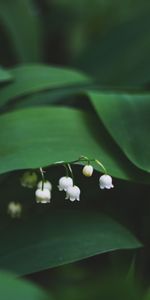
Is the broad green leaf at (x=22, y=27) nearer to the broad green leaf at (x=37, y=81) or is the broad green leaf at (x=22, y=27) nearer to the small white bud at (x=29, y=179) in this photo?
the broad green leaf at (x=37, y=81)

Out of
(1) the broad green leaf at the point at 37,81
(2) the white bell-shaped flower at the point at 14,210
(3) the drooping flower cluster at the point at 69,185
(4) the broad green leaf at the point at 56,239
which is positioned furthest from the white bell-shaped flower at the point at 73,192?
(1) the broad green leaf at the point at 37,81

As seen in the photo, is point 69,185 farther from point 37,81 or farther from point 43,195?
point 37,81

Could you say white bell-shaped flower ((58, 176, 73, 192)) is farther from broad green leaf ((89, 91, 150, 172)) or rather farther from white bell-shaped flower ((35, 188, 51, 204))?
broad green leaf ((89, 91, 150, 172))

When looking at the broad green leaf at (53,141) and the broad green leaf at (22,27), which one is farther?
the broad green leaf at (22,27)

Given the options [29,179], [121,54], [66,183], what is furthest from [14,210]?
[121,54]

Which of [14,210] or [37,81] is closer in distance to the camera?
[14,210]

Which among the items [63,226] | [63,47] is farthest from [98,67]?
[63,226]
